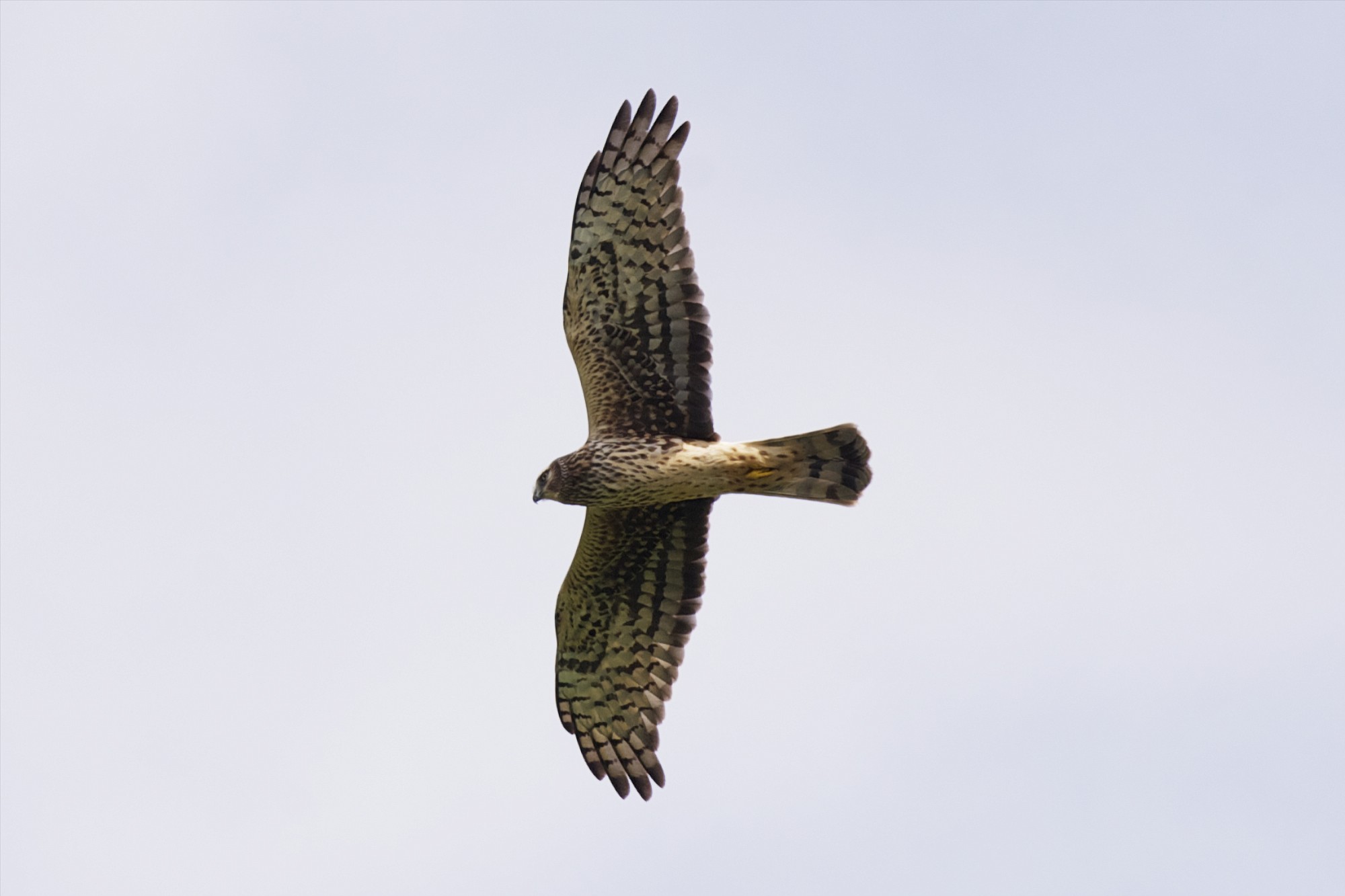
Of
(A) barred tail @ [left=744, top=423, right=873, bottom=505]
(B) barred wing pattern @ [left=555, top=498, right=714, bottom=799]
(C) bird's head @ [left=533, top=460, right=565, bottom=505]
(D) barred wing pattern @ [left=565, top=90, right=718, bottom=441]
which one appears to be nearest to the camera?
(D) barred wing pattern @ [left=565, top=90, right=718, bottom=441]

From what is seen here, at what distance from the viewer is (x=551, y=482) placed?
13.1 metres

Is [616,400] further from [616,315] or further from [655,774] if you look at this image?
[655,774]

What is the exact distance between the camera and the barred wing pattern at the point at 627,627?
13766mm

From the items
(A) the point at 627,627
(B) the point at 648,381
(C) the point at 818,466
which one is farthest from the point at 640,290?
(A) the point at 627,627

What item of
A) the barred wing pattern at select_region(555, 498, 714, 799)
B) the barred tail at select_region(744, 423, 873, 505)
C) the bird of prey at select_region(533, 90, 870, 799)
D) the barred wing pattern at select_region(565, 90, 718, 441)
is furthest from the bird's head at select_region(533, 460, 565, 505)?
the barred tail at select_region(744, 423, 873, 505)

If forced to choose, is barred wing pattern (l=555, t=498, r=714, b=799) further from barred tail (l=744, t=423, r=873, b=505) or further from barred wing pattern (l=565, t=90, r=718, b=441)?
barred wing pattern (l=565, t=90, r=718, b=441)

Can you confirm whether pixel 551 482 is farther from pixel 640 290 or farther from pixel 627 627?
pixel 627 627

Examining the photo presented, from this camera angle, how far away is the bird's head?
516 inches

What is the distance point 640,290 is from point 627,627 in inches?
96.6

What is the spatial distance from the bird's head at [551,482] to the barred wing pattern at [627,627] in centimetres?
51

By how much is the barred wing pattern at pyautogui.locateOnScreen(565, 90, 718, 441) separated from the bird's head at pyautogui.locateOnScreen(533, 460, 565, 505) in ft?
1.06

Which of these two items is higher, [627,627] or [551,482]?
[551,482]

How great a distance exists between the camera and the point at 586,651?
14328 mm

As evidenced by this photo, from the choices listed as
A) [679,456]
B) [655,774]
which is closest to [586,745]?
[655,774]
